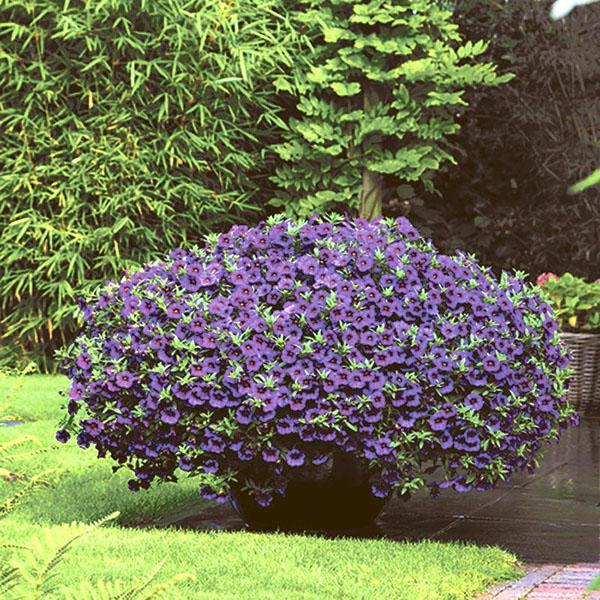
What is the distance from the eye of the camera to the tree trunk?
10.0m

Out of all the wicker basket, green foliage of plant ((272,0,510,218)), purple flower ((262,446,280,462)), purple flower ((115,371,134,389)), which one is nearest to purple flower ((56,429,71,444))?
purple flower ((115,371,134,389))

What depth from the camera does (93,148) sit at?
9492 millimetres

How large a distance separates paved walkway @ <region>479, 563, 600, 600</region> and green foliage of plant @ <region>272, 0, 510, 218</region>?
6.04 meters

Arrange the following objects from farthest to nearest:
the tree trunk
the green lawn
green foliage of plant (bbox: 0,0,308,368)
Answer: the tree trunk < green foliage of plant (bbox: 0,0,308,368) < the green lawn

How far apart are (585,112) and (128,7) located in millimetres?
3734

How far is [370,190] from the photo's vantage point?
10.1m

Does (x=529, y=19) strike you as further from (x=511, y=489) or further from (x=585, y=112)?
(x=511, y=489)

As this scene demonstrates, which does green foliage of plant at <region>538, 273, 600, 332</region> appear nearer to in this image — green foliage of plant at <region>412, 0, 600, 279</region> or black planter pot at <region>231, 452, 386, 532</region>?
green foliage of plant at <region>412, 0, 600, 279</region>

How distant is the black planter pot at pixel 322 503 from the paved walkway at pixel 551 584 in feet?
2.24

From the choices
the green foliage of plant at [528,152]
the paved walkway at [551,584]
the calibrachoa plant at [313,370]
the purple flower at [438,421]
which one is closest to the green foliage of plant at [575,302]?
the green foliage of plant at [528,152]

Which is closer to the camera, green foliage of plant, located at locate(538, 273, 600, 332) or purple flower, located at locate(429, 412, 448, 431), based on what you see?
purple flower, located at locate(429, 412, 448, 431)

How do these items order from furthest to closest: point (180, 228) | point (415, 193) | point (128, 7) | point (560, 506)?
1. point (415, 193)
2. point (180, 228)
3. point (128, 7)
4. point (560, 506)

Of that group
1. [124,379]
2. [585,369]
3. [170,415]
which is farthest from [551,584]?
[585,369]

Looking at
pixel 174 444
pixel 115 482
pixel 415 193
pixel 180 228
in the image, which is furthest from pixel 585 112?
pixel 174 444
